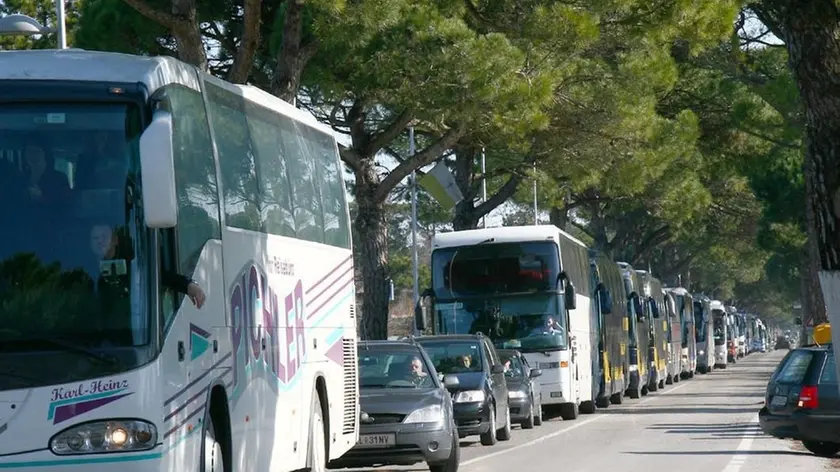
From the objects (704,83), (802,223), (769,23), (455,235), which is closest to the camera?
(769,23)

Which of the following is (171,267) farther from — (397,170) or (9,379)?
(397,170)

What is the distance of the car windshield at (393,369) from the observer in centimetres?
1878

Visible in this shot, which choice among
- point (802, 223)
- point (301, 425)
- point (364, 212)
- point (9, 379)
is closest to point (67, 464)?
point (9, 379)

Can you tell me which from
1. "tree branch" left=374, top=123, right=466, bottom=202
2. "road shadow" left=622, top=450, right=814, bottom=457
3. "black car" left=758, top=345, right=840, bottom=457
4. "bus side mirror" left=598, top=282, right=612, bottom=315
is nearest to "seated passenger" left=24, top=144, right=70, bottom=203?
"black car" left=758, top=345, right=840, bottom=457

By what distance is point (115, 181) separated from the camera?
9.76m

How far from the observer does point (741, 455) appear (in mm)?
20562

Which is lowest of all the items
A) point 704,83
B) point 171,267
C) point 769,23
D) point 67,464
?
point 67,464

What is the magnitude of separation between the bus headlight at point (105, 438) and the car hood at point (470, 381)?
44.1 ft

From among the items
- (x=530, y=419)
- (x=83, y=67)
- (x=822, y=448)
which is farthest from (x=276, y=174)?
(x=530, y=419)

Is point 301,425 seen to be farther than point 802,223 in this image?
No

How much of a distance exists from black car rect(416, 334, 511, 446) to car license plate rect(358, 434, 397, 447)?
467 centimetres

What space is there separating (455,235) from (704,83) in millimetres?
13740

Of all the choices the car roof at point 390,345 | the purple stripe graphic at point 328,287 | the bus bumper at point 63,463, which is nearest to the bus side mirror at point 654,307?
the car roof at point 390,345

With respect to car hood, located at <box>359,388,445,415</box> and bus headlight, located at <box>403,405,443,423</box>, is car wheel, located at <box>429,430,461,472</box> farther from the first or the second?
car hood, located at <box>359,388,445,415</box>
